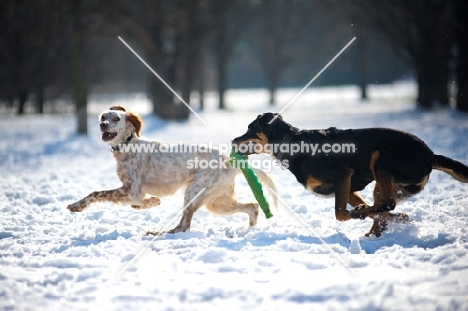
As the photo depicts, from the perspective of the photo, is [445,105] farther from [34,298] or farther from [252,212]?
[34,298]

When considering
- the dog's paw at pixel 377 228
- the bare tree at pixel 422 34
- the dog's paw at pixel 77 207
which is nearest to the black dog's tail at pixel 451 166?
the dog's paw at pixel 377 228

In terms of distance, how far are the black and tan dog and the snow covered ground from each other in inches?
12.1

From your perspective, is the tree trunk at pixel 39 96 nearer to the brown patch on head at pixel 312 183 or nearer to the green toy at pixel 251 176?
the green toy at pixel 251 176

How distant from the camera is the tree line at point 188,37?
20219 millimetres

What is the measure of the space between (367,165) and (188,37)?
1976 centimetres

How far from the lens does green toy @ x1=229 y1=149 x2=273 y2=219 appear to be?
6070 millimetres

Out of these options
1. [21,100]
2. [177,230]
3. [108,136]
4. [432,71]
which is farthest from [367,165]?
[21,100]

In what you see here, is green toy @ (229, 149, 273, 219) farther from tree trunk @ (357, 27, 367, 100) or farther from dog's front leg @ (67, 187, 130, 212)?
tree trunk @ (357, 27, 367, 100)

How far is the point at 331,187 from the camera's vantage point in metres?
5.70

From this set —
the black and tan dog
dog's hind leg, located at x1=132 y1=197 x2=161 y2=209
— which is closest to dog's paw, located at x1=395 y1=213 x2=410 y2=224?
the black and tan dog

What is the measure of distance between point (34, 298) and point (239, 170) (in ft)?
9.69

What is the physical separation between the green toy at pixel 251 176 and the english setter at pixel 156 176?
0.38ft

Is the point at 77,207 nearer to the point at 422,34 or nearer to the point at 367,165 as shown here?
the point at 367,165

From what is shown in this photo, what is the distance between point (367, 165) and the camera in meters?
5.60
